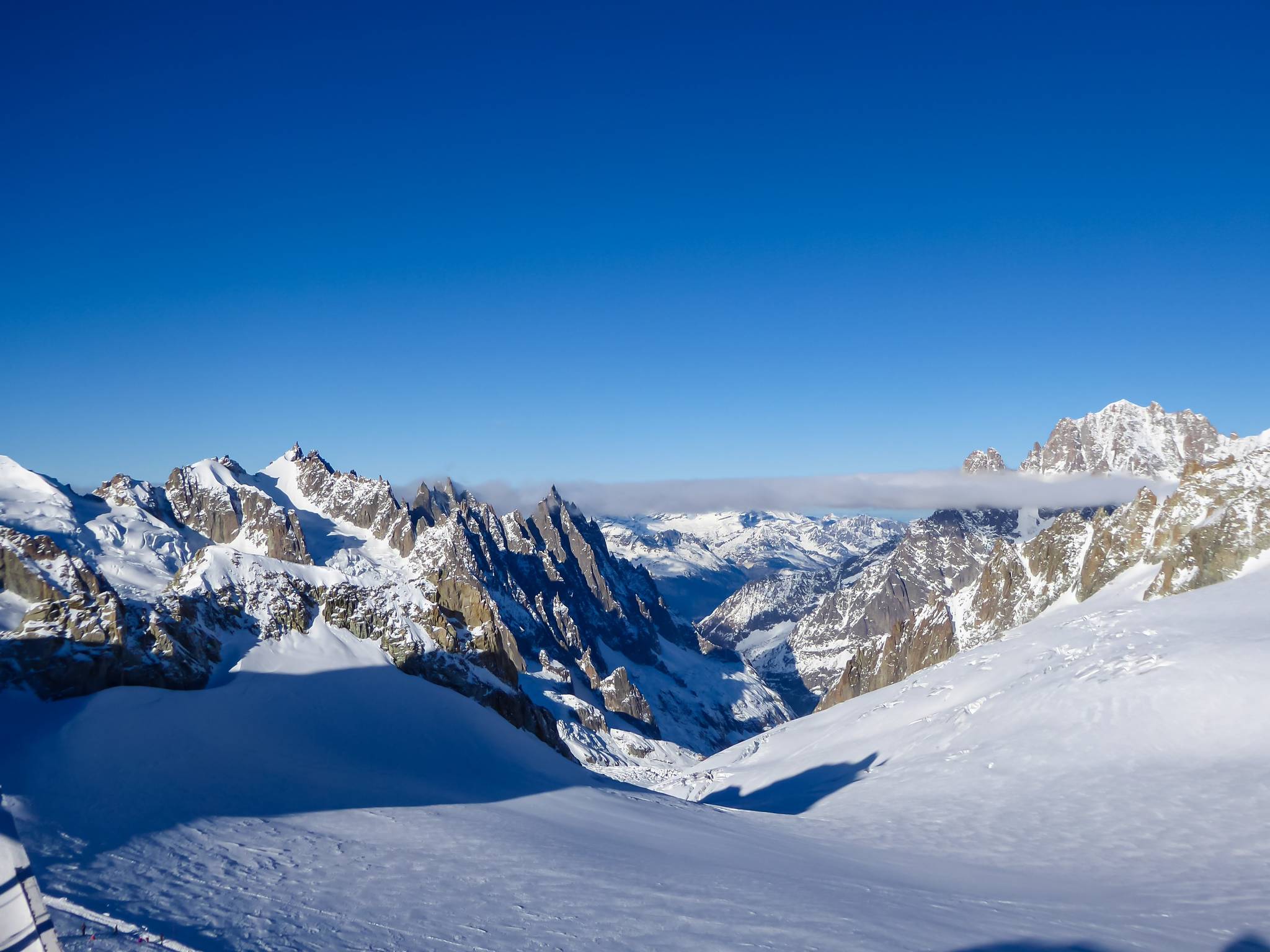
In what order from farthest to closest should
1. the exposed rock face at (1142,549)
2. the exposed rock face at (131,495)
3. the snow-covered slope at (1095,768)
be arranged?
1. the exposed rock face at (131,495)
2. the exposed rock face at (1142,549)
3. the snow-covered slope at (1095,768)

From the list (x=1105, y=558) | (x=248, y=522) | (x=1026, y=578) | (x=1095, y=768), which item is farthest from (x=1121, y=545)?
(x=248, y=522)

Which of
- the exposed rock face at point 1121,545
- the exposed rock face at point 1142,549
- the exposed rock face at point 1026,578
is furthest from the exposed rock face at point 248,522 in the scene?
the exposed rock face at point 1121,545

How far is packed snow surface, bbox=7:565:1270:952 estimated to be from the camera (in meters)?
17.3

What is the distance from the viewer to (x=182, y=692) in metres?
39.4

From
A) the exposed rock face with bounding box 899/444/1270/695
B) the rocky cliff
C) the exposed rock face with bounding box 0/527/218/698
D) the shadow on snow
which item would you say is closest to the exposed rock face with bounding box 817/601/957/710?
the rocky cliff

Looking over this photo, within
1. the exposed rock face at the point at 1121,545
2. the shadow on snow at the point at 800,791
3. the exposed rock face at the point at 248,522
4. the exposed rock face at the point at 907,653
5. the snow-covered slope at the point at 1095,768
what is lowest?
the exposed rock face at the point at 907,653

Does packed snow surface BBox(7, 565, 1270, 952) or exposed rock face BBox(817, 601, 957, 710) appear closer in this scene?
packed snow surface BBox(7, 565, 1270, 952)

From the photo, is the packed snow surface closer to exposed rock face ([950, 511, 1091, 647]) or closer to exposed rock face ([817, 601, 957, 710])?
exposed rock face ([950, 511, 1091, 647])

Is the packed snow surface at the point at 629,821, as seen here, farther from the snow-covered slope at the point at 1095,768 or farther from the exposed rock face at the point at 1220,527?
the exposed rock face at the point at 1220,527

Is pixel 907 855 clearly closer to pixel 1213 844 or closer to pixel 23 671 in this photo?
pixel 1213 844

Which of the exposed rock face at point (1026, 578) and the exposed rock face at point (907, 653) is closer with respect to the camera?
the exposed rock face at point (1026, 578)

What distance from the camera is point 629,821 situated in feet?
111

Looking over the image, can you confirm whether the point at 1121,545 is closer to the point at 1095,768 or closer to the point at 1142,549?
the point at 1142,549

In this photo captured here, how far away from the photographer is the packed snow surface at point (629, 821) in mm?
17328
